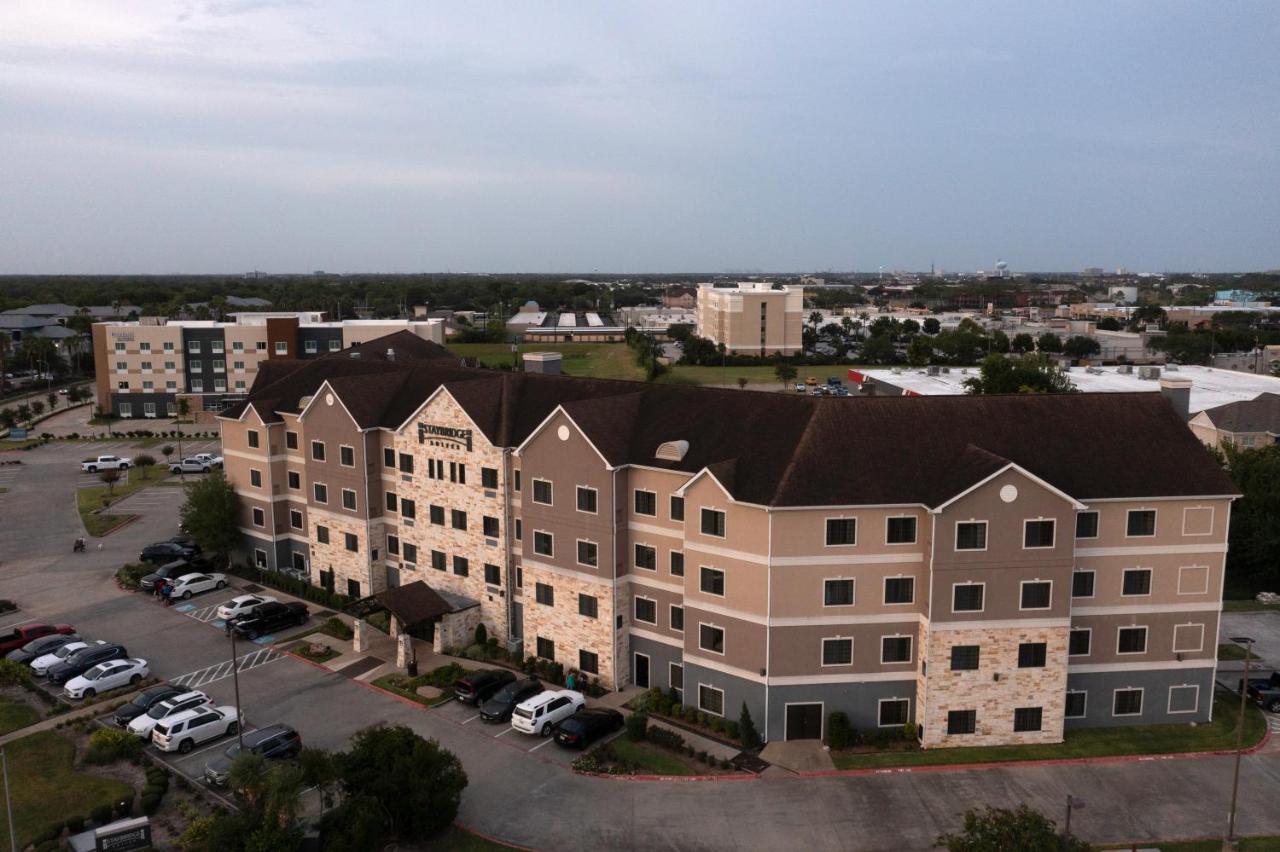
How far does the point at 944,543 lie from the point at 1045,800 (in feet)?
34.3

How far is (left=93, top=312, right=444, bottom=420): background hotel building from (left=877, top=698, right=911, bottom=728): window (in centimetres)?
10216

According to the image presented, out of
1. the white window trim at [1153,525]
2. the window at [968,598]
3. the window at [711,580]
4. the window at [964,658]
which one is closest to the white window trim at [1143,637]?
the white window trim at [1153,525]

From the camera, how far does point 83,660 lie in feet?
154

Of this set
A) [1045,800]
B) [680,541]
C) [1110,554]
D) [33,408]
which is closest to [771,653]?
[680,541]

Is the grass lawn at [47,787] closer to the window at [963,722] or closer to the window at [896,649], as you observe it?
the window at [896,649]

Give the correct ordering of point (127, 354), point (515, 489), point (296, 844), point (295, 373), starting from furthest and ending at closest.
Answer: point (127, 354), point (295, 373), point (515, 489), point (296, 844)

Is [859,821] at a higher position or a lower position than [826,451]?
lower

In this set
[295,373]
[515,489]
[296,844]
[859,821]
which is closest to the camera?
[296,844]

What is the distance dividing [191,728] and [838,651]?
2867 cm

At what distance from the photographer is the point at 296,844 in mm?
28516

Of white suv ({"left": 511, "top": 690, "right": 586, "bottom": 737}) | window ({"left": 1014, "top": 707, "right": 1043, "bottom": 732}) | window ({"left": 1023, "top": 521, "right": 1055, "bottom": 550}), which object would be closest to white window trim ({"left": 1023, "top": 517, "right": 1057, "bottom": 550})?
window ({"left": 1023, "top": 521, "right": 1055, "bottom": 550})

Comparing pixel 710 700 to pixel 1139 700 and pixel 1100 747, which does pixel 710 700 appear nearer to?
pixel 1100 747

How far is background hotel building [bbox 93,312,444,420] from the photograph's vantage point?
127312 millimetres

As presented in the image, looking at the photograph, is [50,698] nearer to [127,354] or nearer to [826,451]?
[826,451]
